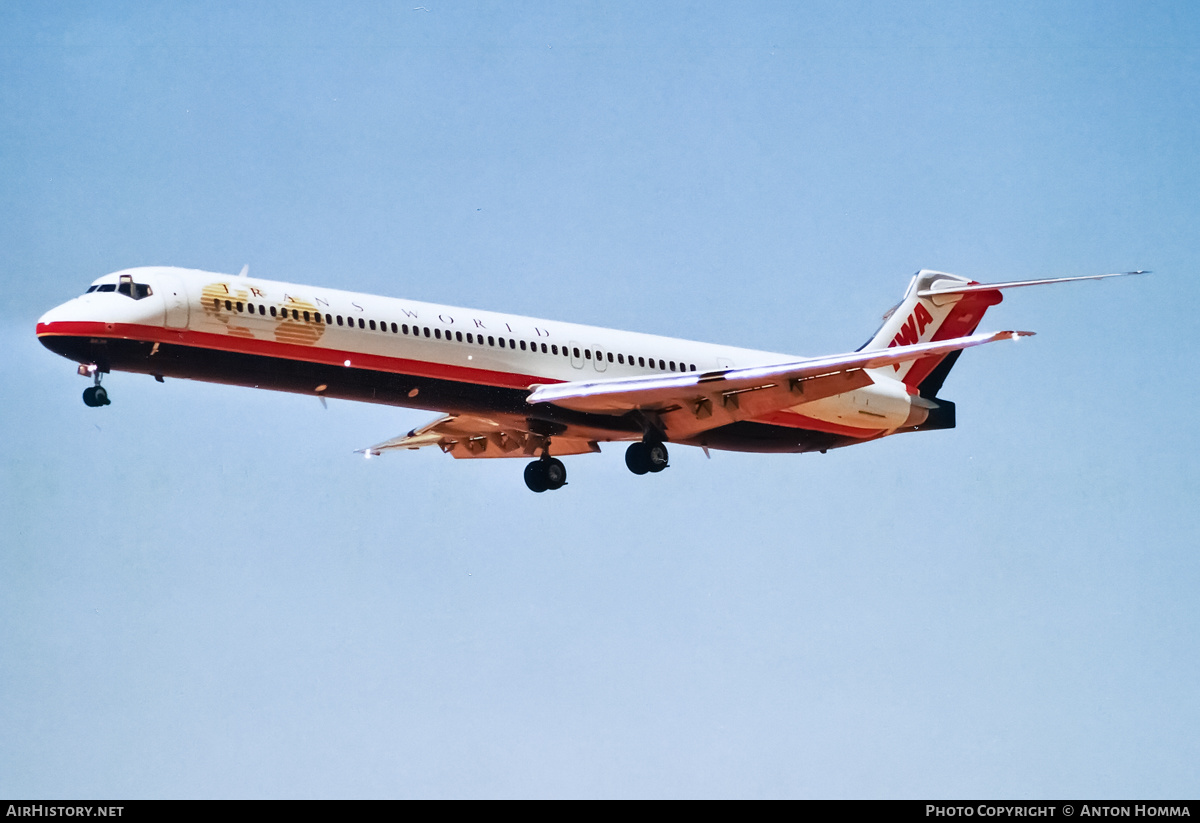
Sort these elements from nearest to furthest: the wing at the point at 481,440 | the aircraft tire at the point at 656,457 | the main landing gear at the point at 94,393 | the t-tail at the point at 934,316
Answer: the main landing gear at the point at 94,393
the aircraft tire at the point at 656,457
the wing at the point at 481,440
the t-tail at the point at 934,316

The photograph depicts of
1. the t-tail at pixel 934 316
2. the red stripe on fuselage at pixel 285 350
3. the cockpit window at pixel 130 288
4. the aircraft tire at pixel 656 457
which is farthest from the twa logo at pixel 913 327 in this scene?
the cockpit window at pixel 130 288

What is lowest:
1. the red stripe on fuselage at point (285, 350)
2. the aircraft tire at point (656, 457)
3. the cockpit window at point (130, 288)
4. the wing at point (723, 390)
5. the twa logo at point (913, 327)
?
the aircraft tire at point (656, 457)

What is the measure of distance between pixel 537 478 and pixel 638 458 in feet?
10.6

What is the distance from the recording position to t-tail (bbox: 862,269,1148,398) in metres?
47.9

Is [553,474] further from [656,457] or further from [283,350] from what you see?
[283,350]

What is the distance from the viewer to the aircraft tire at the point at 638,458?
4266 centimetres

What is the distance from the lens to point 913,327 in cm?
4809

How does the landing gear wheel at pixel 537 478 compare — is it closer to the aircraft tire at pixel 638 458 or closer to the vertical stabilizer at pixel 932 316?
the aircraft tire at pixel 638 458

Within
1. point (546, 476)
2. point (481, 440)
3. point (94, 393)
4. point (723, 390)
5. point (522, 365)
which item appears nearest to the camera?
point (94, 393)

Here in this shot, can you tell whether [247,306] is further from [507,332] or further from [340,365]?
[507,332]

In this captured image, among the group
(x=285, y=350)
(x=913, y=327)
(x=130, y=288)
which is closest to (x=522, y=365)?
(x=285, y=350)

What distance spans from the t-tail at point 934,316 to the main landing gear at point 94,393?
2211 centimetres
